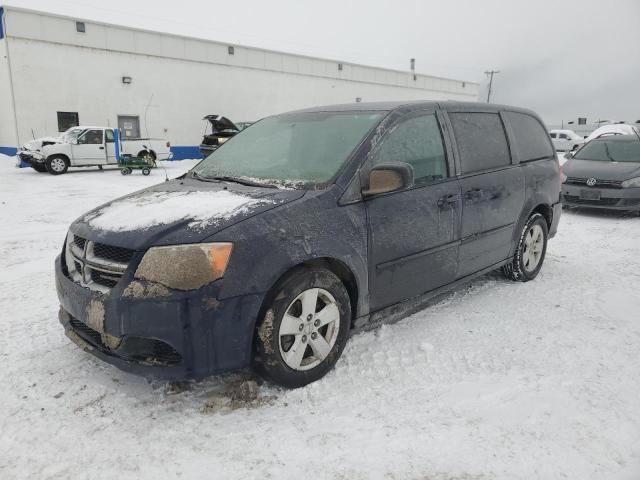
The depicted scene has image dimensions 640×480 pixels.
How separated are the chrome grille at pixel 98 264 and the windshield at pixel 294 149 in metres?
1.07

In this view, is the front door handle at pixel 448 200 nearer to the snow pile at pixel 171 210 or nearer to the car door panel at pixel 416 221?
the car door panel at pixel 416 221

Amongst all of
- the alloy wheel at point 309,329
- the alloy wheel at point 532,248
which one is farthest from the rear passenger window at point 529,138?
the alloy wheel at point 309,329

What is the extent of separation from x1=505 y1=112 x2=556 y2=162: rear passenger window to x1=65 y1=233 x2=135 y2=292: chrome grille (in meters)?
3.78

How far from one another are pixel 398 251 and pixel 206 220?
53.3 inches

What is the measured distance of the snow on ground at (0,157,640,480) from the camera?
2.17 metres

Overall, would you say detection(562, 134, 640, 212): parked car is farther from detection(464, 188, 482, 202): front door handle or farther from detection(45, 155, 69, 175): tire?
detection(45, 155, 69, 175): tire

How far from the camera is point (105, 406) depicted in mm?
2604

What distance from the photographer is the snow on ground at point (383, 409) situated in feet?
7.12

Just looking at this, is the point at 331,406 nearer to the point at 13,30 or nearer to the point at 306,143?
the point at 306,143

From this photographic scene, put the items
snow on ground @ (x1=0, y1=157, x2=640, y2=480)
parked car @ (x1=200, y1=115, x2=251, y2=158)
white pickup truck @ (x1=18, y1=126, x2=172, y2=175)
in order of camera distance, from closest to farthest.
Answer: snow on ground @ (x1=0, y1=157, x2=640, y2=480) < white pickup truck @ (x1=18, y1=126, x2=172, y2=175) < parked car @ (x1=200, y1=115, x2=251, y2=158)

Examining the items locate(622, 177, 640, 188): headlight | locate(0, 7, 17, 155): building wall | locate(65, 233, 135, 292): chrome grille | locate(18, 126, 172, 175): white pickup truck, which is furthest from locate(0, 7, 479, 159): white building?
locate(622, 177, 640, 188): headlight

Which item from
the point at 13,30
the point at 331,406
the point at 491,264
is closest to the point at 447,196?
the point at 491,264

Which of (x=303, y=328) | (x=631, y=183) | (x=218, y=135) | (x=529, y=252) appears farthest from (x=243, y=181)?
(x=218, y=135)

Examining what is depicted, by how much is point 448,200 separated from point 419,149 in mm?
456
